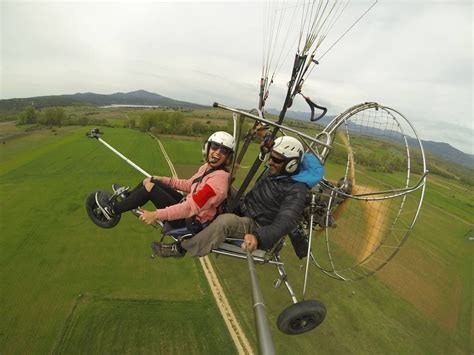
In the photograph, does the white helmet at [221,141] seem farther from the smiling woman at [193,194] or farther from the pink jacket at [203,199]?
the pink jacket at [203,199]

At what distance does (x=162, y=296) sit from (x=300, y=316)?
1305cm

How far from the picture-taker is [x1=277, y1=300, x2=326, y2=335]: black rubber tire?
4371 millimetres

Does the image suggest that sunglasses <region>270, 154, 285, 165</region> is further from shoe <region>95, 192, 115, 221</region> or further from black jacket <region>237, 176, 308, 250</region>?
shoe <region>95, 192, 115, 221</region>

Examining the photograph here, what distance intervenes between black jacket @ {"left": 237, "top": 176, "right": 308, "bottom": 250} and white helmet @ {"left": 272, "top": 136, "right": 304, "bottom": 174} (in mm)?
225

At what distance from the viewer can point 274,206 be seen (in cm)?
485

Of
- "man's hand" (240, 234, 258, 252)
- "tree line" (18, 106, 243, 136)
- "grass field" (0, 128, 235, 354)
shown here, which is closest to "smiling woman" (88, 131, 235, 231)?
"man's hand" (240, 234, 258, 252)

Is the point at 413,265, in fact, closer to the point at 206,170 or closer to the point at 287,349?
the point at 287,349

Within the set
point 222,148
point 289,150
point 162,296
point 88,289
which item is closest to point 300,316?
point 289,150

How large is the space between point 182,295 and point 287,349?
5.77 m

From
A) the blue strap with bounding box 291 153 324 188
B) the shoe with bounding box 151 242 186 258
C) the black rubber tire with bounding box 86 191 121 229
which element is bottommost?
the shoe with bounding box 151 242 186 258

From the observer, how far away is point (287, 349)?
44.2 feet

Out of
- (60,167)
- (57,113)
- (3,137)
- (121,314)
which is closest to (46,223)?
(121,314)

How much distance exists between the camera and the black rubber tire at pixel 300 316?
14.3 feet

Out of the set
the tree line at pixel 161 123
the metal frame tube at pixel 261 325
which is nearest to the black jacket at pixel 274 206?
the metal frame tube at pixel 261 325
